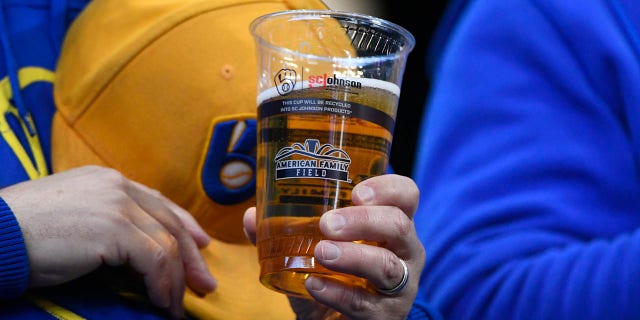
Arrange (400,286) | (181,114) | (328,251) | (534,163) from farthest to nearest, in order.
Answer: (534,163)
(181,114)
(400,286)
(328,251)

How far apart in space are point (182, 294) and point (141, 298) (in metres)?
0.05

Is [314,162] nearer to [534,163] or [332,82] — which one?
[332,82]

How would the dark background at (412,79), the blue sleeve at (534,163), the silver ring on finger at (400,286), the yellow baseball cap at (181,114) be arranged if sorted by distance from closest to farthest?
the silver ring on finger at (400,286)
the yellow baseball cap at (181,114)
the blue sleeve at (534,163)
the dark background at (412,79)

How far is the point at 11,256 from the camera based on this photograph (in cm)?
88

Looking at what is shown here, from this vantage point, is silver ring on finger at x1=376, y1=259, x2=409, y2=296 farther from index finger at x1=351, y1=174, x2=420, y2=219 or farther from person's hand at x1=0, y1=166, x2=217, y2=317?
person's hand at x1=0, y1=166, x2=217, y2=317

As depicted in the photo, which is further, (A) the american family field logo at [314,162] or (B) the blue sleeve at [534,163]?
(B) the blue sleeve at [534,163]

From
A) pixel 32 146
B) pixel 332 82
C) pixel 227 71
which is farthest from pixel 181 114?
pixel 332 82

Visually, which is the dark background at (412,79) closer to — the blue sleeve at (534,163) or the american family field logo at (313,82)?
the blue sleeve at (534,163)

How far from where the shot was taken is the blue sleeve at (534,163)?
135 cm

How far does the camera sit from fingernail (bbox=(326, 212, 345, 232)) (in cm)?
82

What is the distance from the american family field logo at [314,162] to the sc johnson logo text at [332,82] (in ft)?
0.18

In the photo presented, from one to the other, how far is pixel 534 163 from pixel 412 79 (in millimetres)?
965

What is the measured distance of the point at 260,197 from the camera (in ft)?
2.87

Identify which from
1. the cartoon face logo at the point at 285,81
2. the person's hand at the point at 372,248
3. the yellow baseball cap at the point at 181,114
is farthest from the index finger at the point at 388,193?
the yellow baseball cap at the point at 181,114
